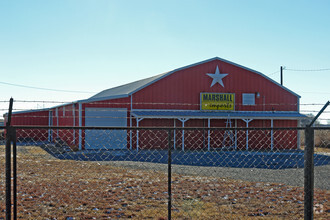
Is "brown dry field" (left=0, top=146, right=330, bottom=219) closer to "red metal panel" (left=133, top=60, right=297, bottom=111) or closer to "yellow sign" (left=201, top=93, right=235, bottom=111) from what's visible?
"red metal panel" (left=133, top=60, right=297, bottom=111)

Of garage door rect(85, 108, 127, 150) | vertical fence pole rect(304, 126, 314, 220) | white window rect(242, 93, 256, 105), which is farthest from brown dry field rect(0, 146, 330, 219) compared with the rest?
white window rect(242, 93, 256, 105)

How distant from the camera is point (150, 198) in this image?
28.1 feet

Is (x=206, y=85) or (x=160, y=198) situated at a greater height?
(x=206, y=85)

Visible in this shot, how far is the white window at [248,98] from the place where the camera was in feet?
93.2

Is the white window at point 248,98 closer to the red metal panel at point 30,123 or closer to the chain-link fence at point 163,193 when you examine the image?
the chain-link fence at point 163,193

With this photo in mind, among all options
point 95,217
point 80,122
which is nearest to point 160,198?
point 95,217

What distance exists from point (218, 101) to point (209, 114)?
1740 mm

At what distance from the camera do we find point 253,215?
23.4 feet

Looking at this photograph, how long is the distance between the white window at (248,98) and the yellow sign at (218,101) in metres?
0.95

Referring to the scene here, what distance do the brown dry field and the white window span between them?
17168 mm

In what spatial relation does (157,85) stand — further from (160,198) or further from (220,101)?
(160,198)

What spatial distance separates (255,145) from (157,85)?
8554 millimetres

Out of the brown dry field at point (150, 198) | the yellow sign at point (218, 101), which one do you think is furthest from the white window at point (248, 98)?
the brown dry field at point (150, 198)

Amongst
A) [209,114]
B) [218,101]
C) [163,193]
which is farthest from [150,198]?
→ [218,101]
